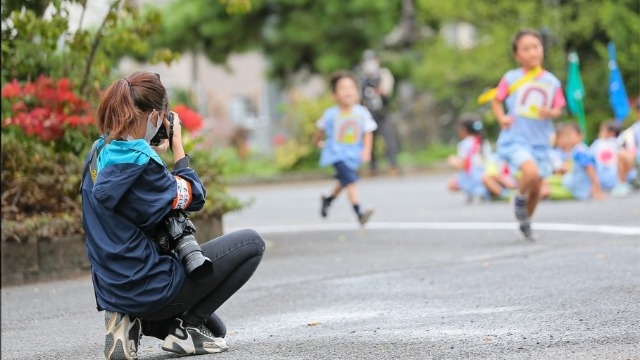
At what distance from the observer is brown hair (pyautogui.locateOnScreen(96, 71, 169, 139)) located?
5863mm

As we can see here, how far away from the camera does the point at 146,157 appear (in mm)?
5762

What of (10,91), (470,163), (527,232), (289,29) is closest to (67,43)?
(10,91)

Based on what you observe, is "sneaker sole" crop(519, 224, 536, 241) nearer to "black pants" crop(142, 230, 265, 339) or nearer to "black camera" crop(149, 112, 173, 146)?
"black pants" crop(142, 230, 265, 339)

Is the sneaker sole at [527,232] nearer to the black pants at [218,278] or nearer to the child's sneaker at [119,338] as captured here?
the black pants at [218,278]

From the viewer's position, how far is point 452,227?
13.5 m

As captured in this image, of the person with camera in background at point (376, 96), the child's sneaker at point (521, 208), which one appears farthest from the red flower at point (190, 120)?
the person with camera in background at point (376, 96)

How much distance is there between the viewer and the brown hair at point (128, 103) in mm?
5863

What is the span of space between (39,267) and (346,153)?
450 centimetres

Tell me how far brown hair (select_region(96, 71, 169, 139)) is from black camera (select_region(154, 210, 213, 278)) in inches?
16.5

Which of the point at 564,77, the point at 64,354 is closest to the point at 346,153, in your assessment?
the point at 64,354

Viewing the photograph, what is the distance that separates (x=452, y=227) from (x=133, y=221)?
7937 millimetres

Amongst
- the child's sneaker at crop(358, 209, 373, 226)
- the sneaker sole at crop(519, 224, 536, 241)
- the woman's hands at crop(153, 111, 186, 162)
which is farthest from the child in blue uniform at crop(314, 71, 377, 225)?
the woman's hands at crop(153, 111, 186, 162)

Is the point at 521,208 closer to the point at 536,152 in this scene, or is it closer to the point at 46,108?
the point at 536,152

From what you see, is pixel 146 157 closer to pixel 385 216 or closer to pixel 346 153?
pixel 346 153
